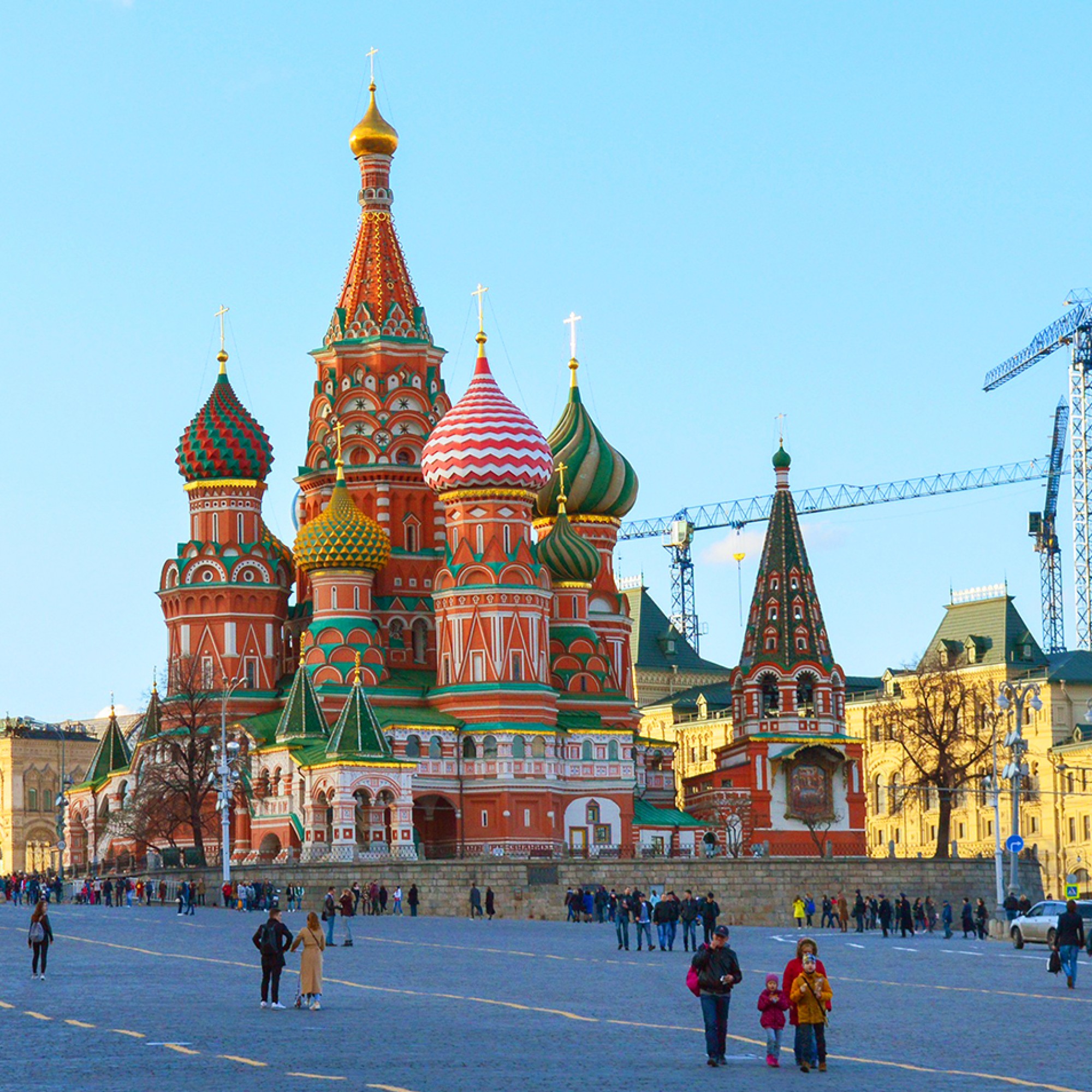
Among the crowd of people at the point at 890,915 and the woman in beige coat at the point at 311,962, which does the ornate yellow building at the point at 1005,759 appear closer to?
the crowd of people at the point at 890,915

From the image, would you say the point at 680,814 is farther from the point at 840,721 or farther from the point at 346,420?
the point at 346,420

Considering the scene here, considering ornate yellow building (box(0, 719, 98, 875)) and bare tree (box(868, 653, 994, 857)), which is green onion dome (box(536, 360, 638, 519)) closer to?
bare tree (box(868, 653, 994, 857))

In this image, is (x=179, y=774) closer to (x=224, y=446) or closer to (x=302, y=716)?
(x=302, y=716)

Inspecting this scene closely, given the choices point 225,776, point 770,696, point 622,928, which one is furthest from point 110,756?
point 622,928

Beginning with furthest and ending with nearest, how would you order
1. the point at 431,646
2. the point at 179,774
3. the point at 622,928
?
the point at 431,646
the point at 179,774
the point at 622,928

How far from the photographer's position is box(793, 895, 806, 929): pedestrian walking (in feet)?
185

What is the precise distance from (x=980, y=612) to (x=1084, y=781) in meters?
13.8

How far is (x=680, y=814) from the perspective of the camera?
3410 inches

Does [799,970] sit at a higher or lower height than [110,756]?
lower

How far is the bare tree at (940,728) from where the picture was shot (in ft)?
250

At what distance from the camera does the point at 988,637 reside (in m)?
110

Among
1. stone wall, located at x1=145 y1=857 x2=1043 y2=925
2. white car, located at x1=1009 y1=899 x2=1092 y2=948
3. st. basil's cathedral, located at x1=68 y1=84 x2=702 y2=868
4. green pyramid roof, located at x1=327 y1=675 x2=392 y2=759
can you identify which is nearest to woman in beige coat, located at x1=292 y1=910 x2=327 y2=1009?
white car, located at x1=1009 y1=899 x2=1092 y2=948

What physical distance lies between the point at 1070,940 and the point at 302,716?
5017cm

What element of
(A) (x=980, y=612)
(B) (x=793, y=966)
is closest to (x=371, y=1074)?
(B) (x=793, y=966)
